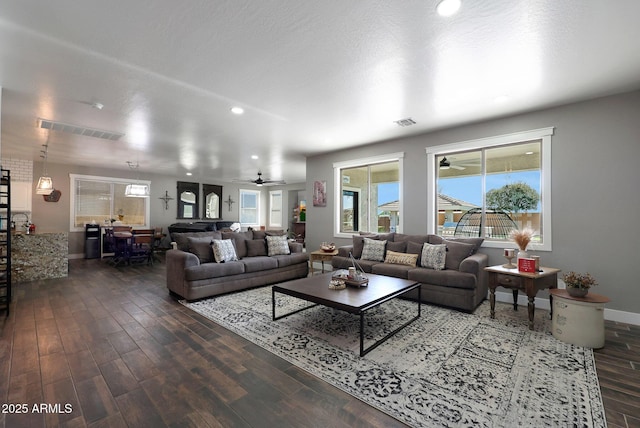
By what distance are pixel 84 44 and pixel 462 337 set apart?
445 cm

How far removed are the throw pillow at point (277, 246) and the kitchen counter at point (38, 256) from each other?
4073 mm

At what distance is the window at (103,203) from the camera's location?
26.7ft

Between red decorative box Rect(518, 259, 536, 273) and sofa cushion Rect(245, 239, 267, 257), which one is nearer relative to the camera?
red decorative box Rect(518, 259, 536, 273)

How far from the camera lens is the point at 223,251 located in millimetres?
4605

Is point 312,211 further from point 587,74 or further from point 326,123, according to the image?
point 587,74

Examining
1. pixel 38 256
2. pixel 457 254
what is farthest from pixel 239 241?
pixel 38 256

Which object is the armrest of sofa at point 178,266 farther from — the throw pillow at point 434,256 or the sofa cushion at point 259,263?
the throw pillow at point 434,256

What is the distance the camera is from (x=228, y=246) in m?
4.74

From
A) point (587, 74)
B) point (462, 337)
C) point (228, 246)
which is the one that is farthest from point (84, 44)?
point (587, 74)

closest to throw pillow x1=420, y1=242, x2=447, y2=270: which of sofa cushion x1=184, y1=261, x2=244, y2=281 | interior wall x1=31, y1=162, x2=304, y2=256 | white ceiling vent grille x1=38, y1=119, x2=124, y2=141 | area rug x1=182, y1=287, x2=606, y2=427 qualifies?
area rug x1=182, y1=287, x2=606, y2=427

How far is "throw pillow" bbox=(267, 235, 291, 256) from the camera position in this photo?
5422 mm

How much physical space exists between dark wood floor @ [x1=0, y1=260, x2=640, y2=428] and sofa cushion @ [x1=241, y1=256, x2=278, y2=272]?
1272mm

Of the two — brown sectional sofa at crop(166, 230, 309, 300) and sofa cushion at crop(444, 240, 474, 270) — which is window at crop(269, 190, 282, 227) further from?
sofa cushion at crop(444, 240, 474, 270)

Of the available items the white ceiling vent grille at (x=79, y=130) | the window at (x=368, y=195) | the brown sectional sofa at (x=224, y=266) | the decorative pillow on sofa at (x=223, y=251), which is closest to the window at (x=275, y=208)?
the window at (x=368, y=195)
